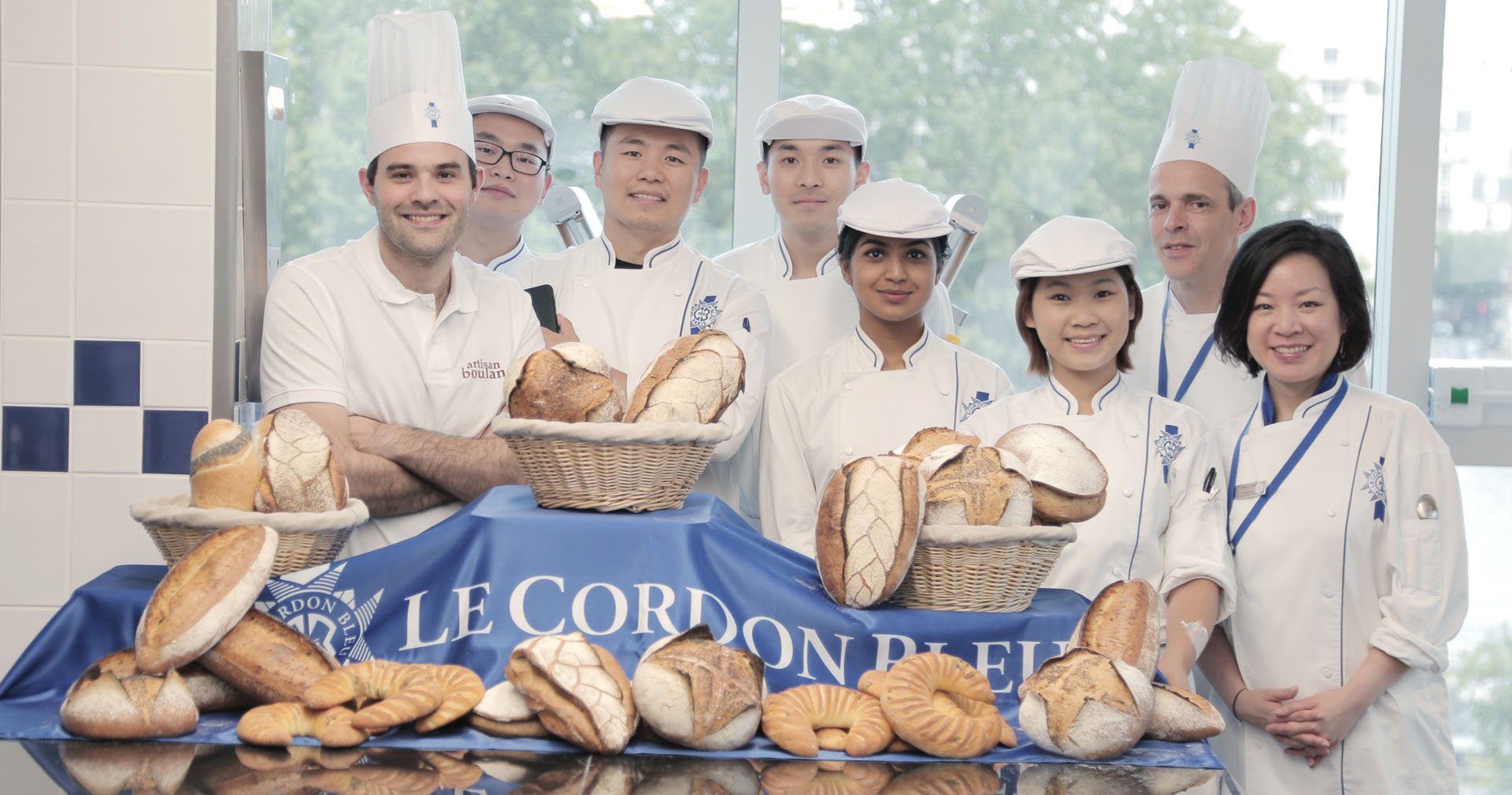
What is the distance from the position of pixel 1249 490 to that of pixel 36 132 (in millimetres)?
2346

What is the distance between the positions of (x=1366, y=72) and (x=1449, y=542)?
2304mm

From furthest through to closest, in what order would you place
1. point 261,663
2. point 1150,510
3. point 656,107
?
point 656,107, point 1150,510, point 261,663

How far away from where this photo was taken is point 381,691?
5.27ft

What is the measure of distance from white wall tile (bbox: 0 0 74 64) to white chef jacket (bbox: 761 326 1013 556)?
150 centimetres

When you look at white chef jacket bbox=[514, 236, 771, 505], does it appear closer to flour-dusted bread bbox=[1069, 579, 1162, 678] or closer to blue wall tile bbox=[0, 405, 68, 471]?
blue wall tile bbox=[0, 405, 68, 471]

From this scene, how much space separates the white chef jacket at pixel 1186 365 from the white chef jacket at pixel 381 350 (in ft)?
4.50

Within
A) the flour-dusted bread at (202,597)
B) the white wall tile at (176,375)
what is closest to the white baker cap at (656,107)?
the white wall tile at (176,375)

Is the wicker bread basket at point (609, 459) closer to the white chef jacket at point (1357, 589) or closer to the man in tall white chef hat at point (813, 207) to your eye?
the white chef jacket at point (1357, 589)

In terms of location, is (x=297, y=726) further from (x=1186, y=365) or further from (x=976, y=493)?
(x=1186, y=365)

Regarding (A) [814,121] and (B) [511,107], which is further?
(B) [511,107]

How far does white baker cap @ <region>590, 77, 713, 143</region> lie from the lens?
2.81 metres

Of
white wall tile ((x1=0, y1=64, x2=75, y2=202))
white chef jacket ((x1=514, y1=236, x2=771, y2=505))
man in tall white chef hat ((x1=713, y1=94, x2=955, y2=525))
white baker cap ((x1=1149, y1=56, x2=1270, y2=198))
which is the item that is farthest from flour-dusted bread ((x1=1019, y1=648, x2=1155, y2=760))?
white wall tile ((x1=0, y1=64, x2=75, y2=202))

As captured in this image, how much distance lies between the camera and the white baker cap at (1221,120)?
2.97 m

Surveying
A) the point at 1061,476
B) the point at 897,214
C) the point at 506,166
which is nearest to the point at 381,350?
the point at 897,214
